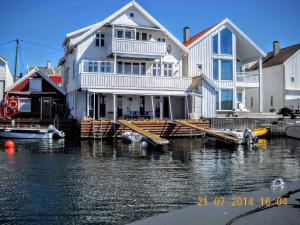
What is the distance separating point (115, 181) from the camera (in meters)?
10.6

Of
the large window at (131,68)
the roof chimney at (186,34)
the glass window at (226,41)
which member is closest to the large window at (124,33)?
the large window at (131,68)

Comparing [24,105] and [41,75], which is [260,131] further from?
[24,105]

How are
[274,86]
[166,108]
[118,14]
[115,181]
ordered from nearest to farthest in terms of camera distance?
[115,181] → [118,14] → [166,108] → [274,86]

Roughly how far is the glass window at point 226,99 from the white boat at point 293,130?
6395mm

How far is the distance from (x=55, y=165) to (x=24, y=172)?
1.74 metres

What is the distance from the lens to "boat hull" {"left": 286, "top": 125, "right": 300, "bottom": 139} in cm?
2970

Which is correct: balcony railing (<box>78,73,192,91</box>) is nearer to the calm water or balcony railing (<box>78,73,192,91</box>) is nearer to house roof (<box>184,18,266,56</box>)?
house roof (<box>184,18,266,56</box>)

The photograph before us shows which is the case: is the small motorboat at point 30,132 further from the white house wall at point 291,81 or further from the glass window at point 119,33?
the white house wall at point 291,81

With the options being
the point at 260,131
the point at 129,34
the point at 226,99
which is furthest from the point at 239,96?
the point at 129,34

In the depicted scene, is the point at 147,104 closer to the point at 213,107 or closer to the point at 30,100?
the point at 213,107

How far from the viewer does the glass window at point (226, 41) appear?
3522 centimetres

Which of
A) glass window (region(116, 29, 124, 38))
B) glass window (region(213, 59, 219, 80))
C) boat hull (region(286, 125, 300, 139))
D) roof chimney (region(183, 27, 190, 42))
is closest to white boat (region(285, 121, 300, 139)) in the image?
boat hull (region(286, 125, 300, 139))

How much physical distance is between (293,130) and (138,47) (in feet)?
53.7

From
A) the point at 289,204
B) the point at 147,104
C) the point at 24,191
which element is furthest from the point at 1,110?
the point at 289,204
